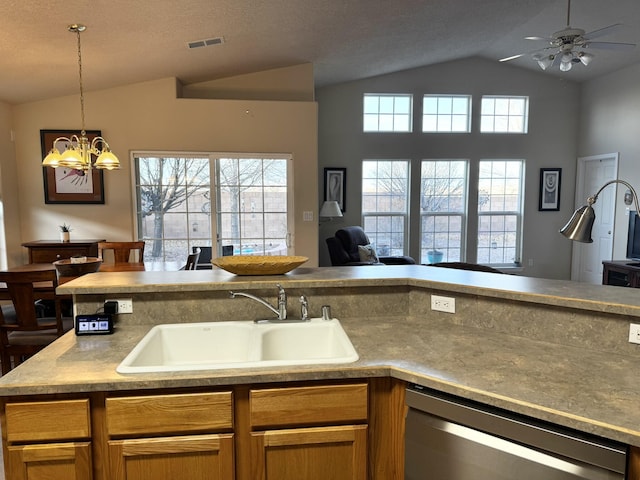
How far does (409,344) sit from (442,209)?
551 centimetres

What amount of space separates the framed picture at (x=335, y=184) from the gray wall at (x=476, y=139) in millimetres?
85

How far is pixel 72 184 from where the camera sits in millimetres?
4762

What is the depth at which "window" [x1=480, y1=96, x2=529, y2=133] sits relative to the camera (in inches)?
263

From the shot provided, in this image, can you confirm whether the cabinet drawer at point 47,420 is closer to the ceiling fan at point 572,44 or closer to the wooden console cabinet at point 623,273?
the ceiling fan at point 572,44

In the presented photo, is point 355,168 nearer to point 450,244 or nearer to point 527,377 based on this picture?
point 450,244

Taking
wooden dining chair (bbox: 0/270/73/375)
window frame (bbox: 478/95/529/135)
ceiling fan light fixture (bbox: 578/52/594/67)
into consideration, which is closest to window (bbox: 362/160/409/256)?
window frame (bbox: 478/95/529/135)

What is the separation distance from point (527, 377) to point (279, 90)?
15.2 ft

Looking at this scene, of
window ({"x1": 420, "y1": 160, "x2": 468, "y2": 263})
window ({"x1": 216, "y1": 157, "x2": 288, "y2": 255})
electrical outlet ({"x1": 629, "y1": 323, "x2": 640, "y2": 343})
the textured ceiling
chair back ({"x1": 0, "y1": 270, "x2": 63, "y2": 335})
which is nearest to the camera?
electrical outlet ({"x1": 629, "y1": 323, "x2": 640, "y2": 343})

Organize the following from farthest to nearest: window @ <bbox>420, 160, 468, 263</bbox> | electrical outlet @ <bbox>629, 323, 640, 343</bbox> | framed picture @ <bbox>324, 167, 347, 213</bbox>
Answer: window @ <bbox>420, 160, 468, 263</bbox> < framed picture @ <bbox>324, 167, 347, 213</bbox> < electrical outlet @ <bbox>629, 323, 640, 343</bbox>

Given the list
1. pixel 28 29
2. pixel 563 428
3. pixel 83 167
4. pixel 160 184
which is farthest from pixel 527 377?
pixel 160 184

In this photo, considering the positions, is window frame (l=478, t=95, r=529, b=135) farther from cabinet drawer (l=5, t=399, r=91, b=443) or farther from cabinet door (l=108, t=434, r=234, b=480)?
cabinet drawer (l=5, t=399, r=91, b=443)

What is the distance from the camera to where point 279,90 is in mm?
5129

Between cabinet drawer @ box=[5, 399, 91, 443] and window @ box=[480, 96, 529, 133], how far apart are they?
679 cm

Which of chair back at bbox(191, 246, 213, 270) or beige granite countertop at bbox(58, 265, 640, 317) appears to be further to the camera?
chair back at bbox(191, 246, 213, 270)
